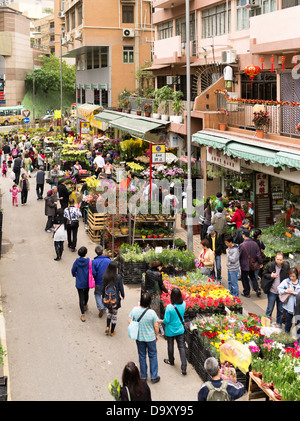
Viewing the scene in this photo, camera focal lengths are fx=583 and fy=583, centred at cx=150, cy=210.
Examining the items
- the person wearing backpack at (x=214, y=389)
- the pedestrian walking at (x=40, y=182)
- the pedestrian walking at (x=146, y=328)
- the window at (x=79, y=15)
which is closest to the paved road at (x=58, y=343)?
the pedestrian walking at (x=146, y=328)

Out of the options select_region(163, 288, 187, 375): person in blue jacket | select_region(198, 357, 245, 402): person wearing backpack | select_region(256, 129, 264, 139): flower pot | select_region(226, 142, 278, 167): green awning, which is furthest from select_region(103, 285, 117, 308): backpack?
select_region(256, 129, 264, 139): flower pot

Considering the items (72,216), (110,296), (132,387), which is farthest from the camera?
(72,216)

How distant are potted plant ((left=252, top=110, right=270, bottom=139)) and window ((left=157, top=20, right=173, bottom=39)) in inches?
610

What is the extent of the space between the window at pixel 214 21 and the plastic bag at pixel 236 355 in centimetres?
1735

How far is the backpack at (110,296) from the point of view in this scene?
11.0 m

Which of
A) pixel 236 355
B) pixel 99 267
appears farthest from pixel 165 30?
pixel 236 355

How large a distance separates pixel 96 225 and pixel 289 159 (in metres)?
6.98

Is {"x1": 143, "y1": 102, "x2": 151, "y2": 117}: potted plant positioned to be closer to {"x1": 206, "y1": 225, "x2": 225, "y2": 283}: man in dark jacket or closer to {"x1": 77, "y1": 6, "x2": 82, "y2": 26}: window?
{"x1": 206, "y1": 225, "x2": 225, "y2": 283}: man in dark jacket

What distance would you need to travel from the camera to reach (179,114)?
26.0 m

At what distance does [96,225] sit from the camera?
18719 millimetres

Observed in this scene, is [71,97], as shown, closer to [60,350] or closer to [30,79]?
[30,79]

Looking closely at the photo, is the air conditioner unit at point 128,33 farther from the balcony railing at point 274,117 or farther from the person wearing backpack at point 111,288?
the person wearing backpack at point 111,288

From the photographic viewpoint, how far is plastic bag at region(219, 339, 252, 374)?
29.0 ft

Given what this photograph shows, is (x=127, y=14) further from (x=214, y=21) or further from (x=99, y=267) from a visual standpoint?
(x=99, y=267)
